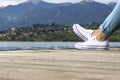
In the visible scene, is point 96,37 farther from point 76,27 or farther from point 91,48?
point 76,27

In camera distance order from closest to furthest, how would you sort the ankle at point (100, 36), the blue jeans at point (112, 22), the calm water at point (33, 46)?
the blue jeans at point (112, 22) < the ankle at point (100, 36) < the calm water at point (33, 46)

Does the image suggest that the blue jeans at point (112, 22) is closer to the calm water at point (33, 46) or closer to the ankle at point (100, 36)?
the ankle at point (100, 36)

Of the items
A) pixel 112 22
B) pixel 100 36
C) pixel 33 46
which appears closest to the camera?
pixel 112 22

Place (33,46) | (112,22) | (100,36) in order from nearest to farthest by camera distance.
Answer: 1. (112,22)
2. (100,36)
3. (33,46)

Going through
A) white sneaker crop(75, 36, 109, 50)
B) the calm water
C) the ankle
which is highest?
the ankle

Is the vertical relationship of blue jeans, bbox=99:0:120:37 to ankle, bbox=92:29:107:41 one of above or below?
above

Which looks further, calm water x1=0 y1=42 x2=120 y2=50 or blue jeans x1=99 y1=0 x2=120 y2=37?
calm water x1=0 y1=42 x2=120 y2=50

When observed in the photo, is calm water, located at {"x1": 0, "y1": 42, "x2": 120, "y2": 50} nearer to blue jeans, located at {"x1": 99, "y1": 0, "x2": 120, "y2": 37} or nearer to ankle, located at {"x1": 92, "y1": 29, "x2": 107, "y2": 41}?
ankle, located at {"x1": 92, "y1": 29, "x2": 107, "y2": 41}

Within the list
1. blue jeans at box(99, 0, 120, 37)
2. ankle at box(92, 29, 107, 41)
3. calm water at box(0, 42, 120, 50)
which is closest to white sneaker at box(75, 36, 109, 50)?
ankle at box(92, 29, 107, 41)

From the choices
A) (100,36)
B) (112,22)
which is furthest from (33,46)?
(112,22)

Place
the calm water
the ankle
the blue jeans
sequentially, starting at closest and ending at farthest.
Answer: the blue jeans < the ankle < the calm water

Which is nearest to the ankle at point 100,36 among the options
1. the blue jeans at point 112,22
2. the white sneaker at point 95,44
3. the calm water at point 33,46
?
the white sneaker at point 95,44

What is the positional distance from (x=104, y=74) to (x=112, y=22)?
2928 mm

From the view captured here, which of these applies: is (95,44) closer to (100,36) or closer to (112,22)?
(100,36)
